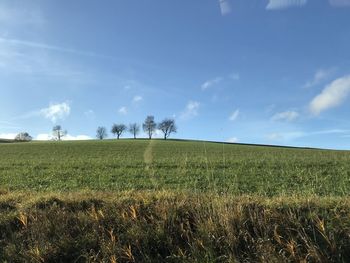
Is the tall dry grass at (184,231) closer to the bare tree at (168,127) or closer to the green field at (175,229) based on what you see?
the green field at (175,229)

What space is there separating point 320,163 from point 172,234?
2254 cm

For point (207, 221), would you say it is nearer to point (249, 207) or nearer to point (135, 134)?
point (249, 207)

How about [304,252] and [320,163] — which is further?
[320,163]

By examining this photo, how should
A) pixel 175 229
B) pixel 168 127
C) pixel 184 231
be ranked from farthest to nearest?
1. pixel 168 127
2. pixel 175 229
3. pixel 184 231

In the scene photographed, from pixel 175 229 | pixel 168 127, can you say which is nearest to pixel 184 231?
pixel 175 229

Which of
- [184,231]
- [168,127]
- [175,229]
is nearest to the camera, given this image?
[184,231]

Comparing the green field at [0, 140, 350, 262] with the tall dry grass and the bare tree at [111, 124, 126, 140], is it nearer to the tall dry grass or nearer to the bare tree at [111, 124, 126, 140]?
the tall dry grass

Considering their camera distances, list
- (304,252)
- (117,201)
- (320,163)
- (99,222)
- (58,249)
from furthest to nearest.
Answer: (320,163) < (117,201) < (99,222) < (58,249) < (304,252)

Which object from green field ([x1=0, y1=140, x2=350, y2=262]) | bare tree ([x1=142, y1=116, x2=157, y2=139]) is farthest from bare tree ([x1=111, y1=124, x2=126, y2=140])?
green field ([x1=0, y1=140, x2=350, y2=262])

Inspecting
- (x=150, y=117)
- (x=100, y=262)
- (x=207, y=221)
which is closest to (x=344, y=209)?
(x=207, y=221)

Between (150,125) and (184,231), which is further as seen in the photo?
(150,125)

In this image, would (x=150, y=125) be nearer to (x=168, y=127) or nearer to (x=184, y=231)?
(x=168, y=127)

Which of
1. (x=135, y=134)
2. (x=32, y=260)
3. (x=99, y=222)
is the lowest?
(x=32, y=260)

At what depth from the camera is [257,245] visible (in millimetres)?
6465
